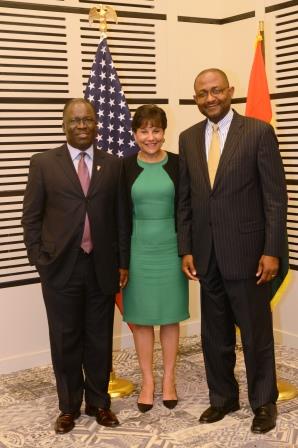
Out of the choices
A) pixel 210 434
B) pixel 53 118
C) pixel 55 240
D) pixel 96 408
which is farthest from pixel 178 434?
pixel 53 118

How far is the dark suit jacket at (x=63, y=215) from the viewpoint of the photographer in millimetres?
2941

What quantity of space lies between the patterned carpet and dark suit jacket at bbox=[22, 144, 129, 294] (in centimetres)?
73

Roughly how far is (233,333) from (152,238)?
25.3 inches

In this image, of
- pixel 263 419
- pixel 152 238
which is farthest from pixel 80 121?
pixel 263 419

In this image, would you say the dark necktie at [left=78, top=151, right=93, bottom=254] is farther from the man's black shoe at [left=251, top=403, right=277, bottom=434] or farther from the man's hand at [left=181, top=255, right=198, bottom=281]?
the man's black shoe at [left=251, top=403, right=277, bottom=434]

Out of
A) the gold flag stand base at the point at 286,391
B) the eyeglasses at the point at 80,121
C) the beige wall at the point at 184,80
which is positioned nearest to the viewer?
the eyeglasses at the point at 80,121

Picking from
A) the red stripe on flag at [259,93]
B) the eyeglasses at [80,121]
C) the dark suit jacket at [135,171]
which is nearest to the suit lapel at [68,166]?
the eyeglasses at [80,121]

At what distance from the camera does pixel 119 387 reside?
12.0 feet

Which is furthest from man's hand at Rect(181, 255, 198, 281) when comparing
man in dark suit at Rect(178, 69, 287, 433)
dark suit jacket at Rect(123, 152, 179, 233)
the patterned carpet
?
the patterned carpet

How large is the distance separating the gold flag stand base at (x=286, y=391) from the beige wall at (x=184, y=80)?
872mm

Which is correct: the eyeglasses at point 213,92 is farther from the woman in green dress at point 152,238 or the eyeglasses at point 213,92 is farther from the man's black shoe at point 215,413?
the man's black shoe at point 215,413

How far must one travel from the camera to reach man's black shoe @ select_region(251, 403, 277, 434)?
3.03 meters

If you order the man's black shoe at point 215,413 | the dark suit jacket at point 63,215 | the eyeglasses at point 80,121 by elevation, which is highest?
the eyeglasses at point 80,121

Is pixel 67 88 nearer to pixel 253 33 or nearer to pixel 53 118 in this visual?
pixel 53 118
